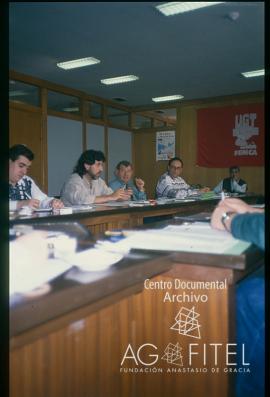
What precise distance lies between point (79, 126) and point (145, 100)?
160 centimetres

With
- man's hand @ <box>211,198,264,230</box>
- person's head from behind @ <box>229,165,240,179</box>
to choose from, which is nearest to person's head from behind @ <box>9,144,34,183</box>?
man's hand @ <box>211,198,264,230</box>

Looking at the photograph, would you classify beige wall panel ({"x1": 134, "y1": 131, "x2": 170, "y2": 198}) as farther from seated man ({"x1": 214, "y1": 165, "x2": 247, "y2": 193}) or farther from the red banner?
seated man ({"x1": 214, "y1": 165, "x2": 247, "y2": 193})

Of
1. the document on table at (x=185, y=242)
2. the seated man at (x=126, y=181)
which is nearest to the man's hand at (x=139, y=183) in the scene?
the seated man at (x=126, y=181)

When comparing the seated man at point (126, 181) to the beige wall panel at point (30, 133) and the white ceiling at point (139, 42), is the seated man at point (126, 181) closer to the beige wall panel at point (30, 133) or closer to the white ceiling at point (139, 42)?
the white ceiling at point (139, 42)

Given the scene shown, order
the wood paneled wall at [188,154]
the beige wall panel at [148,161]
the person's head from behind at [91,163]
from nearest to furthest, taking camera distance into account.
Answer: the person's head from behind at [91,163]
the wood paneled wall at [188,154]
the beige wall panel at [148,161]

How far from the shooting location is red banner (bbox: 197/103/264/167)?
21.1ft

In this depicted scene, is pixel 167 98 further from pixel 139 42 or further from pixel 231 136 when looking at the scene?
pixel 139 42

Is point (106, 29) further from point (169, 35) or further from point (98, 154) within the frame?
point (98, 154)

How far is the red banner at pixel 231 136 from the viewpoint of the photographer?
6430 millimetres

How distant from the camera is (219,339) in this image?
936 millimetres

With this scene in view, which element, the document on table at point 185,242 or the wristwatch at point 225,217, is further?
the wristwatch at point 225,217

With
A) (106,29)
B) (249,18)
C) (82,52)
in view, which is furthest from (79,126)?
(249,18)

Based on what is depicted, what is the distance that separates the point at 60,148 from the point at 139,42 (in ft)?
8.85

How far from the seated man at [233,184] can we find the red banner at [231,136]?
0.44 m
